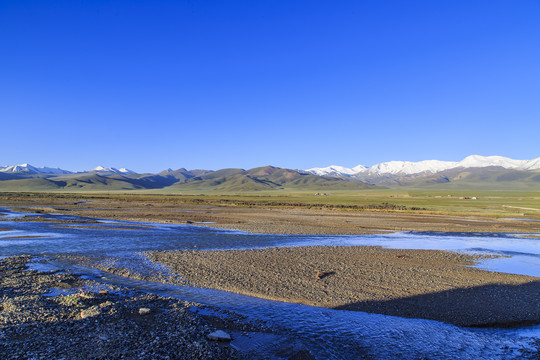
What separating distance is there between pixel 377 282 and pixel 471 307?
4464 mm

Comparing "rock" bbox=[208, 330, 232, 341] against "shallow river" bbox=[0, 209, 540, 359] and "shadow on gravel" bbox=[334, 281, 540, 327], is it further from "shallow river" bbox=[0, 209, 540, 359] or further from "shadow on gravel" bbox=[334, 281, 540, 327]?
"shadow on gravel" bbox=[334, 281, 540, 327]

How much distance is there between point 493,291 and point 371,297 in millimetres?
6164

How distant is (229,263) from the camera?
22016mm

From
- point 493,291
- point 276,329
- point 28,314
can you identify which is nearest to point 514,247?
point 493,291

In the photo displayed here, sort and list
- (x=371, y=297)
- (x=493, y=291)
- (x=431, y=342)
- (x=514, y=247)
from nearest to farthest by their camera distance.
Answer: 1. (x=431, y=342)
2. (x=371, y=297)
3. (x=493, y=291)
4. (x=514, y=247)

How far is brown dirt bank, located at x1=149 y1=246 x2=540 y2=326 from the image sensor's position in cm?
1440

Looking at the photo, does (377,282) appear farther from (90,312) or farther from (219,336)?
(90,312)

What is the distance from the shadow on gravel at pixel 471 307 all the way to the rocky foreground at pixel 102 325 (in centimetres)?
608

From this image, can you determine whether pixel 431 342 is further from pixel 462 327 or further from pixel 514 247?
pixel 514 247

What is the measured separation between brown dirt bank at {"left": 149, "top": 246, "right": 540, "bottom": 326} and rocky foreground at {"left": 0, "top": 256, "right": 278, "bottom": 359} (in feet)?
13.1

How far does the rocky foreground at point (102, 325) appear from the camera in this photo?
9.62 meters

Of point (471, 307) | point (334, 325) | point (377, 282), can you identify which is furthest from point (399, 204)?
point (334, 325)

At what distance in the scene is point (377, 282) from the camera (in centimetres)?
1808

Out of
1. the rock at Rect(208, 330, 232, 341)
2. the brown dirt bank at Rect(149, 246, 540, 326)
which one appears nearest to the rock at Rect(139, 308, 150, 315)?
the rock at Rect(208, 330, 232, 341)
